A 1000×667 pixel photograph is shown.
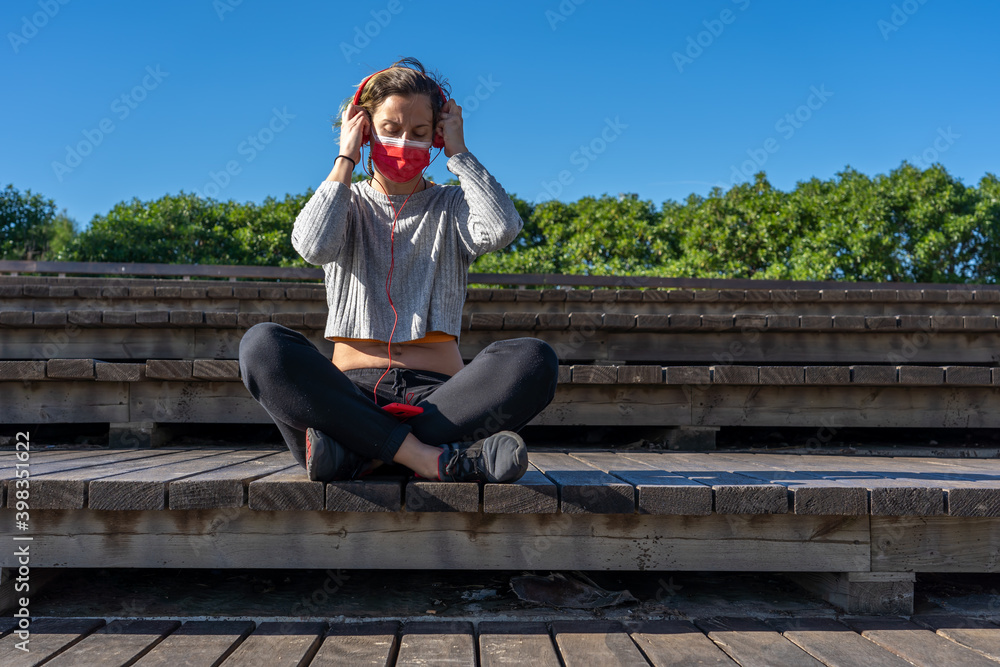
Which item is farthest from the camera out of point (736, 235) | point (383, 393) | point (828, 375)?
point (736, 235)

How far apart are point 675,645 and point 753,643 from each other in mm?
157

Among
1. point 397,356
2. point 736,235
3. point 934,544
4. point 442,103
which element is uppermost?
point 736,235

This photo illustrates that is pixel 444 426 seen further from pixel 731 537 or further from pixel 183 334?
pixel 183 334

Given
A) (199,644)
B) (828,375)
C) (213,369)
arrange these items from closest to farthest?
(199,644) → (213,369) → (828,375)

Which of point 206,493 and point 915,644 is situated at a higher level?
point 206,493

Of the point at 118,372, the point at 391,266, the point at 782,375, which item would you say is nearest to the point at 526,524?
the point at 391,266

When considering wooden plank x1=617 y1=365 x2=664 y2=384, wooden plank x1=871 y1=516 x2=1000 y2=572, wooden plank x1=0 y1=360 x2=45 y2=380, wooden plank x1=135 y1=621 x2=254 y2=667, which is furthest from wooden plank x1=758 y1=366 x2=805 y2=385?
wooden plank x1=0 y1=360 x2=45 y2=380

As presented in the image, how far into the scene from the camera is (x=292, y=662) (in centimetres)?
113

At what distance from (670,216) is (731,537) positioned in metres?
14.1

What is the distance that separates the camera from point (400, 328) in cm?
164

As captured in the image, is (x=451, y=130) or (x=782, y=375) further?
(x=782, y=375)

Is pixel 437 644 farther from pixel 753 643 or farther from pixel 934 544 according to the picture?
pixel 934 544

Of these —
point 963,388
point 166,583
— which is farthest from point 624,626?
point 963,388

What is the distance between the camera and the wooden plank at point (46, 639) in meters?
1.14
